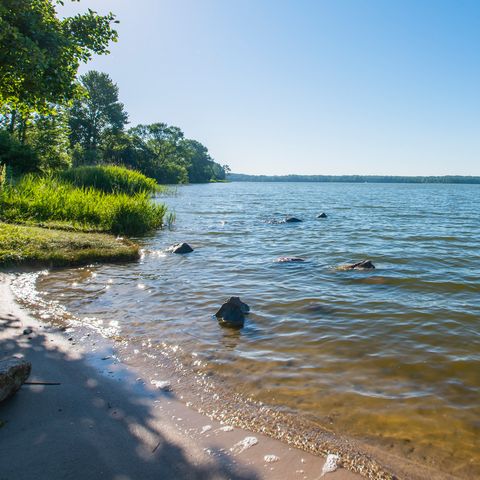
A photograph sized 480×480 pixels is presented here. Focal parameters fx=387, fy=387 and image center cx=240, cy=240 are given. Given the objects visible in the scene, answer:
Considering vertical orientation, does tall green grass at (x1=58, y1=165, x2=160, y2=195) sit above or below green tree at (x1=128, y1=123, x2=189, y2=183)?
below

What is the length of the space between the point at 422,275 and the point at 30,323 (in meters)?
10.2

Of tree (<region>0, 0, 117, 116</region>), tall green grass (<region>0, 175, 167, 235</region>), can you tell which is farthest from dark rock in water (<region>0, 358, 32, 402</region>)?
tall green grass (<region>0, 175, 167, 235</region>)

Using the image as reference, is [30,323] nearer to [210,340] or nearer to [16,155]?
[210,340]

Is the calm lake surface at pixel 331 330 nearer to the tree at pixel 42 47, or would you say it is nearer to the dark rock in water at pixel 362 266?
the dark rock in water at pixel 362 266

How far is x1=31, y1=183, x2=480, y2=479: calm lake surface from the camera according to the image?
446 cm

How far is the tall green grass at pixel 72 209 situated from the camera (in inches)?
612

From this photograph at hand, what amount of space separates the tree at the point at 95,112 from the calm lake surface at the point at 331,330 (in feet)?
211

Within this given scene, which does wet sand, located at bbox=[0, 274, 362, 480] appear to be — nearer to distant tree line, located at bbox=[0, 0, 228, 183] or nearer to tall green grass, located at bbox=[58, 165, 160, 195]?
distant tree line, located at bbox=[0, 0, 228, 183]

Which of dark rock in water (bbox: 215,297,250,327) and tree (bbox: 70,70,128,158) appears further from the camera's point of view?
tree (bbox: 70,70,128,158)

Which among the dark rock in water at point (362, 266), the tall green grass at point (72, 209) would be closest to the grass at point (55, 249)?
the tall green grass at point (72, 209)

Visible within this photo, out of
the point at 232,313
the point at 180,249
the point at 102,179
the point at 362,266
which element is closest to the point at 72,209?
the point at 180,249

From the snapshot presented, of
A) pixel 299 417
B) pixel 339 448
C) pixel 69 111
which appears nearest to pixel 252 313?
pixel 299 417

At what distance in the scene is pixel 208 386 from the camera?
5.00 metres

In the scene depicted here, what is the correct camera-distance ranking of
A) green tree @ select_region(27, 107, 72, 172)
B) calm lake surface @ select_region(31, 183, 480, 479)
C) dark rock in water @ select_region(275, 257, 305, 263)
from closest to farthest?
calm lake surface @ select_region(31, 183, 480, 479) → dark rock in water @ select_region(275, 257, 305, 263) → green tree @ select_region(27, 107, 72, 172)
